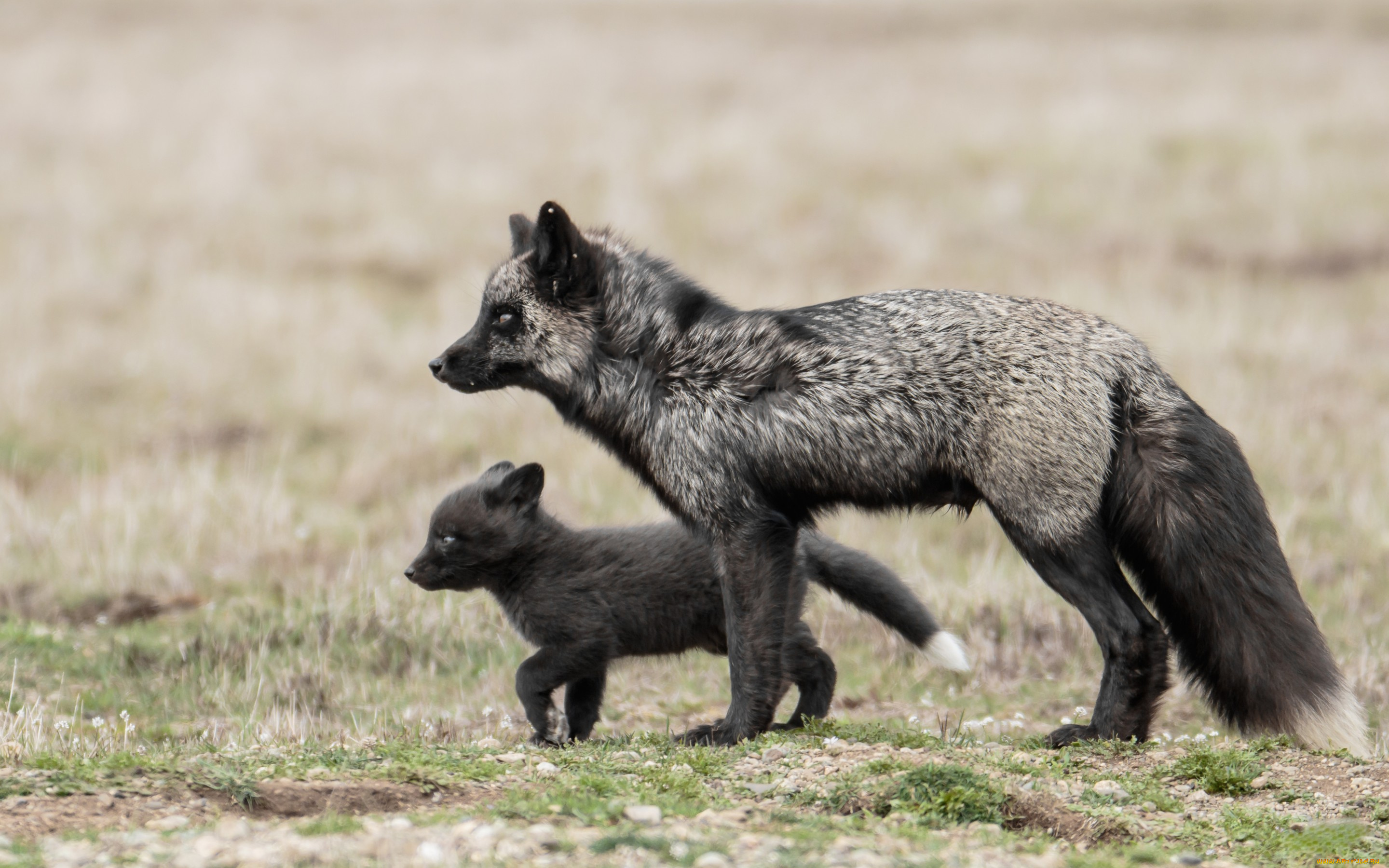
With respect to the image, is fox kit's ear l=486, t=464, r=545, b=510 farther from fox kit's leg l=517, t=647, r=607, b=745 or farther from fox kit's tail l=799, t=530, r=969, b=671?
fox kit's tail l=799, t=530, r=969, b=671

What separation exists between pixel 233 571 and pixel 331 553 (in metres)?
0.68

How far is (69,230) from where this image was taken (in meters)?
18.8

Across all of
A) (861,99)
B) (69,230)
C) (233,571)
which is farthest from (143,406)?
(861,99)

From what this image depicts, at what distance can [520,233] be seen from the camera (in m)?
6.87

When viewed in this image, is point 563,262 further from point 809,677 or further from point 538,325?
point 809,677

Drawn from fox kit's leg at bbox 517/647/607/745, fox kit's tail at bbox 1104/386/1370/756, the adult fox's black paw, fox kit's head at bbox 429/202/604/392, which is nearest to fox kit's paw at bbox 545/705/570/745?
fox kit's leg at bbox 517/647/607/745

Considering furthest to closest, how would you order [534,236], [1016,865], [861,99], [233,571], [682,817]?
[861,99] → [233,571] → [534,236] → [682,817] → [1016,865]

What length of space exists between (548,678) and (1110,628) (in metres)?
2.56

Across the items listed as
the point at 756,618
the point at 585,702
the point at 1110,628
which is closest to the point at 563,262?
the point at 756,618

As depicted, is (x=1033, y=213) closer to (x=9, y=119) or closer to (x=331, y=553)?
(x=331, y=553)

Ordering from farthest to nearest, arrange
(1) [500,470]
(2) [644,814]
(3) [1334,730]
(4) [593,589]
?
(1) [500,470] < (4) [593,589] < (3) [1334,730] < (2) [644,814]

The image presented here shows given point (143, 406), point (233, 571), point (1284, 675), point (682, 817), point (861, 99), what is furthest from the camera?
point (861, 99)

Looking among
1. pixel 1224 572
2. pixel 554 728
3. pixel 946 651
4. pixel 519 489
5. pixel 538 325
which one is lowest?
pixel 554 728

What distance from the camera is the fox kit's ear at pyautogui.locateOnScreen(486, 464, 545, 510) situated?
275 inches
